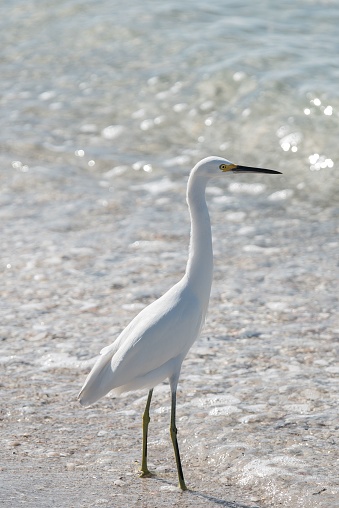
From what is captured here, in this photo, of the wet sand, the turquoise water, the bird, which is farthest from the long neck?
the turquoise water

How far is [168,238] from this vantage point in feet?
22.2

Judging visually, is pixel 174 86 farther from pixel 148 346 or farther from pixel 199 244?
pixel 148 346

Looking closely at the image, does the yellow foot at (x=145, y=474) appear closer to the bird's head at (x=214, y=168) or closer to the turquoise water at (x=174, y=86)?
the bird's head at (x=214, y=168)

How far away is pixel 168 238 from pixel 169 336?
2945mm

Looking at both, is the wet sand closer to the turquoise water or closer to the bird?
the bird

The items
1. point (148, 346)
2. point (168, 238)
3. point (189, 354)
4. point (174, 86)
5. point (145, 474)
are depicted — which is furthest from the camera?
point (174, 86)

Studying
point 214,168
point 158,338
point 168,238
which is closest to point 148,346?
point 158,338

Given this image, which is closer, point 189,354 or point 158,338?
point 158,338

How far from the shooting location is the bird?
3.84m

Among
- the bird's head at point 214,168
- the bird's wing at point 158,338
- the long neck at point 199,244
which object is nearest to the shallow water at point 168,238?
the bird's wing at point 158,338

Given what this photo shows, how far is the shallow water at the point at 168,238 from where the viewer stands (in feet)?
13.6

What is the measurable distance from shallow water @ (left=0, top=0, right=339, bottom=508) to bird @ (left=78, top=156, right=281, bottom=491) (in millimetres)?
381

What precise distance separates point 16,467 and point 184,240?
305cm

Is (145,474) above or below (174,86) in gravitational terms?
above
